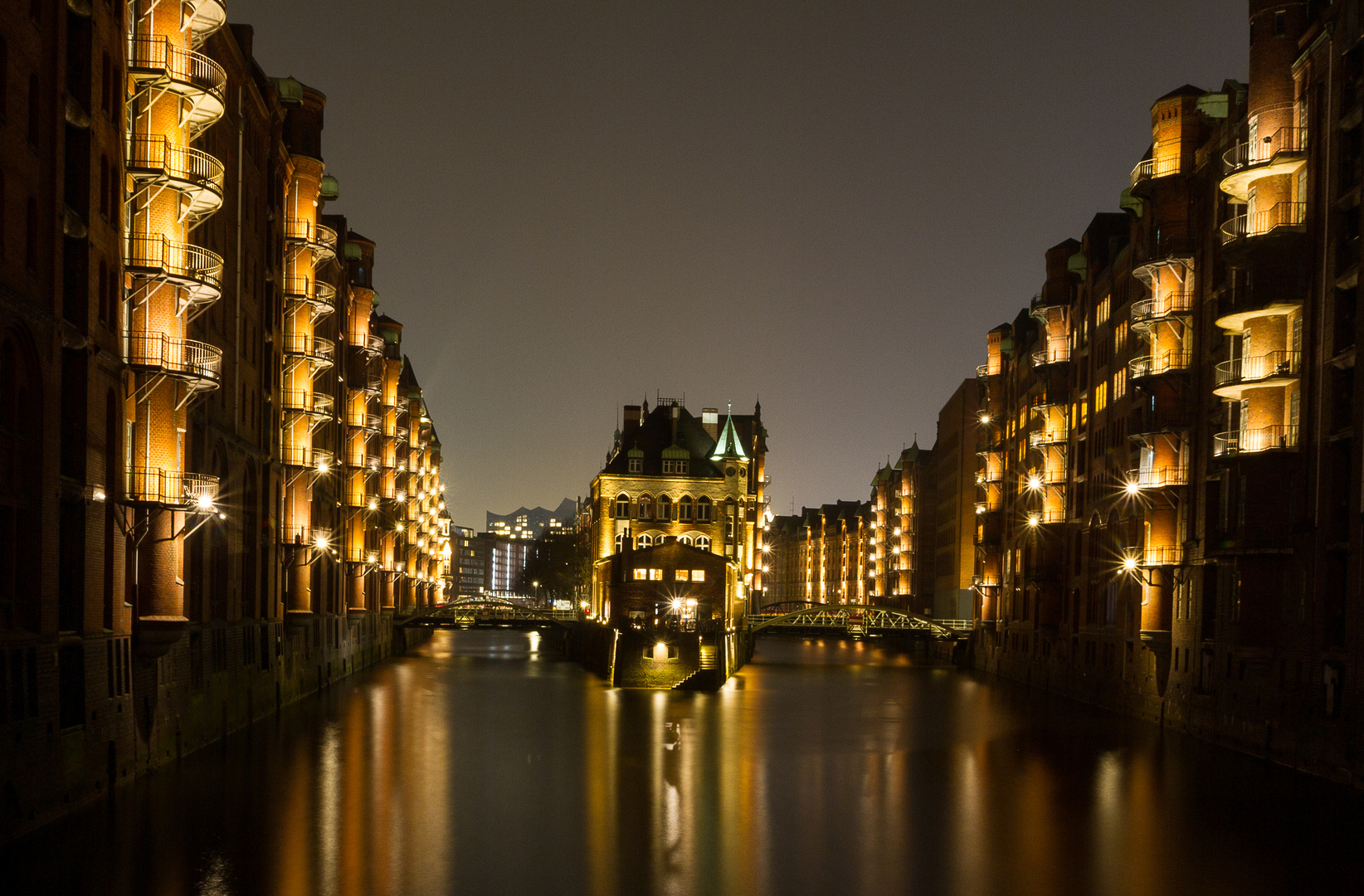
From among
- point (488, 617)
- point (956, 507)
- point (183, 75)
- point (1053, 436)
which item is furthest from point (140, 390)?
point (956, 507)

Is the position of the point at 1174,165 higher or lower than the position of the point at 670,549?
higher

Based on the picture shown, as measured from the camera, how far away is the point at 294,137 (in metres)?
64.0

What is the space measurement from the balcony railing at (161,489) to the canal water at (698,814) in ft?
24.4

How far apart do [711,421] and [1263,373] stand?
82.8 m

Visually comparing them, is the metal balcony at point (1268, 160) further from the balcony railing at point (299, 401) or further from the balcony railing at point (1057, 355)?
the balcony railing at point (299, 401)

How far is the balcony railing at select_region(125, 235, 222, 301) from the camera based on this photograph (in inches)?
1480

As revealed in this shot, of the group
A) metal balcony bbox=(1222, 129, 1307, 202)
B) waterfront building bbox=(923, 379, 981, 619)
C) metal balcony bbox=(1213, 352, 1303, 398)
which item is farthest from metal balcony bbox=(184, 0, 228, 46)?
waterfront building bbox=(923, 379, 981, 619)

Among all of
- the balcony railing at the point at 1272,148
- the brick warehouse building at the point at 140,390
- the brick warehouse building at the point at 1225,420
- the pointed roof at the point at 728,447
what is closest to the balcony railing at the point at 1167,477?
the brick warehouse building at the point at 1225,420

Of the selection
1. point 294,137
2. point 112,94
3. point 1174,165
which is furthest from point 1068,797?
point 294,137

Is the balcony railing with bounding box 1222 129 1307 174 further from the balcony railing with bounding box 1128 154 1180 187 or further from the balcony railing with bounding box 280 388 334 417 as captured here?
the balcony railing with bounding box 280 388 334 417

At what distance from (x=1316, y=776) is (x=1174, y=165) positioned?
26.2 m

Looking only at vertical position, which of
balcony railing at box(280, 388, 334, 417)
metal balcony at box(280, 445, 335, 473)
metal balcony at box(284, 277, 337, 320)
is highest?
metal balcony at box(284, 277, 337, 320)

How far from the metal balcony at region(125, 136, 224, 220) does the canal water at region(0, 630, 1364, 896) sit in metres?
15.9

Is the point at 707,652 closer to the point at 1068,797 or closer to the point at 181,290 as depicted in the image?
the point at 1068,797
